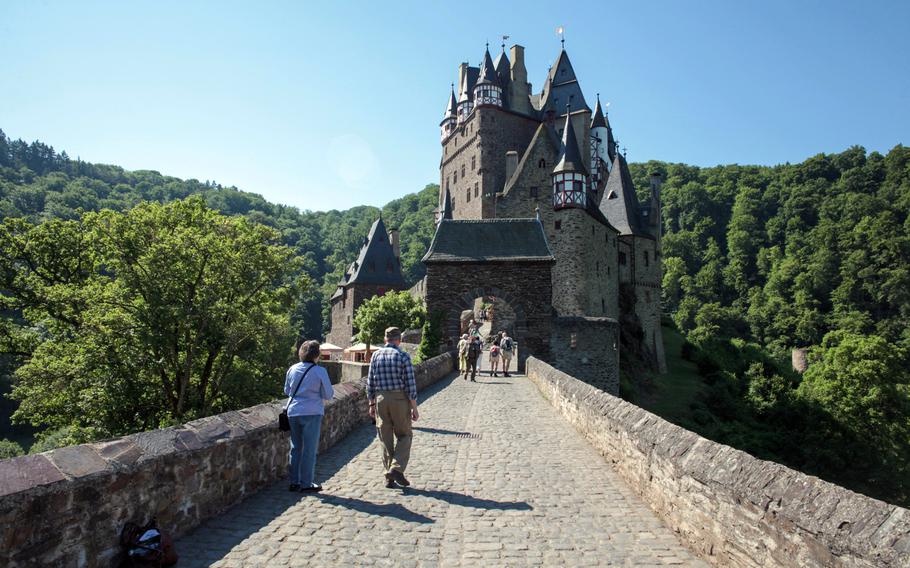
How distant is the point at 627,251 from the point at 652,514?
4326 centimetres

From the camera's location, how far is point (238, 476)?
564cm

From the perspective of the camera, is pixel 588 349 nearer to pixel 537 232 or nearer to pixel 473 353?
pixel 537 232

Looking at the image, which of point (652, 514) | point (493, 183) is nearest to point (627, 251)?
A: point (493, 183)

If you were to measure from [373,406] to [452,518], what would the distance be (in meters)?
1.71

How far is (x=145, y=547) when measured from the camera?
396cm

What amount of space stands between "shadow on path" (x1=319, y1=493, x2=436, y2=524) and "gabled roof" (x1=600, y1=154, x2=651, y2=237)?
43.8 metres

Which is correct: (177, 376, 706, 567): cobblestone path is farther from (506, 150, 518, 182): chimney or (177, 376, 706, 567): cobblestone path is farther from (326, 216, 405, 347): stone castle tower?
(326, 216, 405, 347): stone castle tower

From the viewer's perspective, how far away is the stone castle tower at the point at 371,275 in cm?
5838

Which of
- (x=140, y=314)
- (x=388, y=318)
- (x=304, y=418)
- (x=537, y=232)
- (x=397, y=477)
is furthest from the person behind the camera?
(x=388, y=318)

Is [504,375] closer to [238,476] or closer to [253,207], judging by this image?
[238,476]

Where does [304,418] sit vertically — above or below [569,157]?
below

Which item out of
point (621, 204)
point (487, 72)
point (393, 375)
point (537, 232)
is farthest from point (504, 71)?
point (393, 375)

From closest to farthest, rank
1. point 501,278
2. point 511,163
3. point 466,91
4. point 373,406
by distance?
1. point 373,406
2. point 501,278
3. point 511,163
4. point 466,91

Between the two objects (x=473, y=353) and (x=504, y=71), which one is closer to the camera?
(x=473, y=353)
